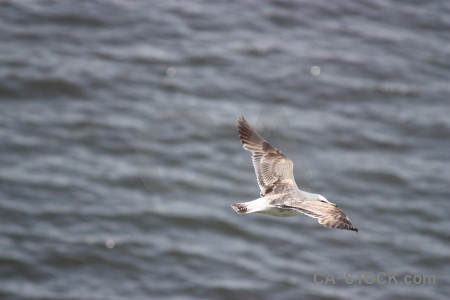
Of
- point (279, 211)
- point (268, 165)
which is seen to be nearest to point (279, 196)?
point (279, 211)

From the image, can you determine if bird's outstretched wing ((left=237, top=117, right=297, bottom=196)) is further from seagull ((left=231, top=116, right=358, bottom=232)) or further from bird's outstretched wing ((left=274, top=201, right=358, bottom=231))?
bird's outstretched wing ((left=274, top=201, right=358, bottom=231))

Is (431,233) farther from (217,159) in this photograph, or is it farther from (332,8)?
(332,8)

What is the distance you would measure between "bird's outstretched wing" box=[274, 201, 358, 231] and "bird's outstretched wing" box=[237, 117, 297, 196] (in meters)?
1.29

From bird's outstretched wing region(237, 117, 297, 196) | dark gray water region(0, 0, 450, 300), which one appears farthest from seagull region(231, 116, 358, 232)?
dark gray water region(0, 0, 450, 300)

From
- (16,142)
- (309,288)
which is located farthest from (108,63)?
(309,288)

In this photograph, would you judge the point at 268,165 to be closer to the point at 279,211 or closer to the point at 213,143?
the point at 279,211

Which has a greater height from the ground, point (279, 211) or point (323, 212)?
point (279, 211)

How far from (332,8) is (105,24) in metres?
10.0

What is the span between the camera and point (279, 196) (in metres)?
12.3

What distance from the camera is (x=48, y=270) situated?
25.1 m

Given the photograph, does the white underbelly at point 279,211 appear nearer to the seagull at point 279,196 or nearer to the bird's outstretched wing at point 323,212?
the seagull at point 279,196

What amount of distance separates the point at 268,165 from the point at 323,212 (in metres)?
2.84

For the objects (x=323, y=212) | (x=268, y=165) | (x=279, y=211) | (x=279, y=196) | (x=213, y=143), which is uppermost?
(x=213, y=143)

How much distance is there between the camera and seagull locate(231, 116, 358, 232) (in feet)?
35.8
